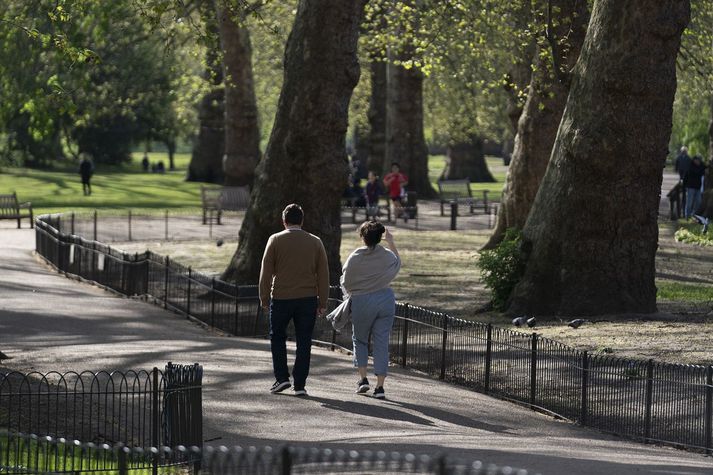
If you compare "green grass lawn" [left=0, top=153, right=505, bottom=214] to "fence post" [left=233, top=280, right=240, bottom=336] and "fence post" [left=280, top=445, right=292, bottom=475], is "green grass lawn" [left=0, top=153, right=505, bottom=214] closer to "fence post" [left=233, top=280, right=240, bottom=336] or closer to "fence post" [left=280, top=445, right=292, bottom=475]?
"fence post" [left=233, top=280, right=240, bottom=336]

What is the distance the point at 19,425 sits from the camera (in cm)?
1053

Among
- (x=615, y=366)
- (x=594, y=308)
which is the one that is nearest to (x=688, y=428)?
(x=615, y=366)

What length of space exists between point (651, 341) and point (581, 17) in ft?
35.1

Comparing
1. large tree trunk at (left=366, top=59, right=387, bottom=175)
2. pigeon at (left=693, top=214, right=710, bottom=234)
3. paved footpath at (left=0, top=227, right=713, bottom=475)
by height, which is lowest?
paved footpath at (left=0, top=227, right=713, bottom=475)

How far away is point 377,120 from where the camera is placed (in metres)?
56.5

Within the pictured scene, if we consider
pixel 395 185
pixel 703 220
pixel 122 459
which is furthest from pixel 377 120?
pixel 122 459

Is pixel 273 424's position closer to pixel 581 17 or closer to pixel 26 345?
pixel 26 345

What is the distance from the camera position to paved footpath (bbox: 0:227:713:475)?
10.5m

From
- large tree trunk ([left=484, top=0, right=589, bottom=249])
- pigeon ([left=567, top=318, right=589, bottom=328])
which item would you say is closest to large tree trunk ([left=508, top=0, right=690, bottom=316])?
pigeon ([left=567, top=318, right=589, bottom=328])

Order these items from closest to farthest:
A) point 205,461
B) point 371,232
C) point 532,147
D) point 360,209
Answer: point 205,461 → point 371,232 → point 532,147 → point 360,209

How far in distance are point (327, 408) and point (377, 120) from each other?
1731 inches

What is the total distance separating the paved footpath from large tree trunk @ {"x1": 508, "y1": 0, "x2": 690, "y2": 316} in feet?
12.9

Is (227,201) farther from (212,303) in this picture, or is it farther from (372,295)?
(372,295)

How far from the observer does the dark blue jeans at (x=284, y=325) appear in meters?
13.6
